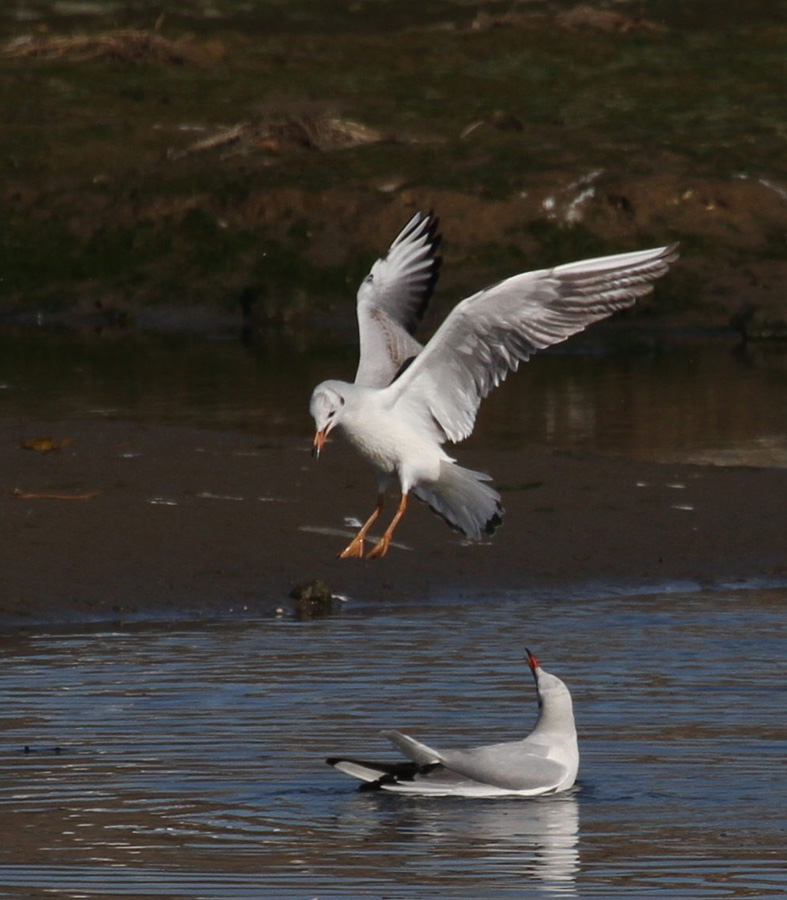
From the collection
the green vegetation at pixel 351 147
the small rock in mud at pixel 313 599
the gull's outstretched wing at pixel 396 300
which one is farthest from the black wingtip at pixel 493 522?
the green vegetation at pixel 351 147

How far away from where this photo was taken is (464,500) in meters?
11.2

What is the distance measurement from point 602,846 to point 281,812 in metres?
1.18

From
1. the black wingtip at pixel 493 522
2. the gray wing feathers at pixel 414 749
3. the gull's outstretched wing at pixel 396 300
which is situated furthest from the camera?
the gull's outstretched wing at pixel 396 300

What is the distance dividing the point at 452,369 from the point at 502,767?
335 cm

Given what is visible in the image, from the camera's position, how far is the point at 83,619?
11500 mm

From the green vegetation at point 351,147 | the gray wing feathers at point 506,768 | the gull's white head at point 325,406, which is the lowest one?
the gray wing feathers at point 506,768

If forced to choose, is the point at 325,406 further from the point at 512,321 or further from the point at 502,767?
the point at 502,767

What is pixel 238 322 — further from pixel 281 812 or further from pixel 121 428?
pixel 281 812

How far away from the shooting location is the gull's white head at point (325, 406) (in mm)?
10430

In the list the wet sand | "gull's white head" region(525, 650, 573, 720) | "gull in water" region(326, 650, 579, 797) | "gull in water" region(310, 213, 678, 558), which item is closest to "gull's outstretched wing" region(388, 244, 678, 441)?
"gull in water" region(310, 213, 678, 558)

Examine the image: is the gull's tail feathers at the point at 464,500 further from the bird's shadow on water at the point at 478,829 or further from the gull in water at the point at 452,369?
the bird's shadow on water at the point at 478,829

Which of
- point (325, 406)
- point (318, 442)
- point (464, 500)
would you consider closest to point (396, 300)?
point (464, 500)

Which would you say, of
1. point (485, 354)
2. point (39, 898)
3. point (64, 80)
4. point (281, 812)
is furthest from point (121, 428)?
point (64, 80)

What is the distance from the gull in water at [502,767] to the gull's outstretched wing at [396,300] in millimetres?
3591
